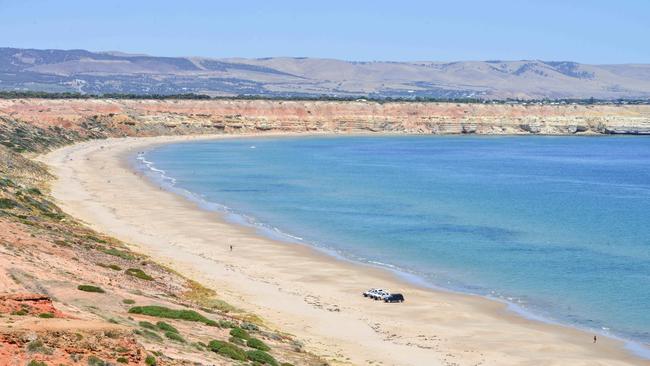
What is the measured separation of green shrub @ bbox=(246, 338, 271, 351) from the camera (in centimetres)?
2964

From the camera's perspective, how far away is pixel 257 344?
29.9m

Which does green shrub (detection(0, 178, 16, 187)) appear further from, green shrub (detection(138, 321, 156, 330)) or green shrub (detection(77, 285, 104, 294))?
green shrub (detection(138, 321, 156, 330))

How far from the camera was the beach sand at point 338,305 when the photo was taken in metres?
34.8

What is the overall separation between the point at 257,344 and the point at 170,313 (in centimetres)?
351

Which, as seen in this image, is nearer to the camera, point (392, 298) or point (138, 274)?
point (138, 274)

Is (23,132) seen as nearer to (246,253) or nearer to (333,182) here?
(333,182)

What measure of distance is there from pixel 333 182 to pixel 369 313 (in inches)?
2421

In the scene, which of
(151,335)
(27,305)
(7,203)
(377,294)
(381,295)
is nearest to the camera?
(27,305)

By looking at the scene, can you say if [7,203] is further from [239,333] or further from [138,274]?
[239,333]

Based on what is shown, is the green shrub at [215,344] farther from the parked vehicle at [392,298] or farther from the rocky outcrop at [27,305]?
the parked vehicle at [392,298]

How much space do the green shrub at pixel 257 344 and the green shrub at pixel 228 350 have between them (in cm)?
125

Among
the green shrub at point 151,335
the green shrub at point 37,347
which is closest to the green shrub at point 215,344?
the green shrub at point 151,335

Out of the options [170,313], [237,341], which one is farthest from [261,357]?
[170,313]

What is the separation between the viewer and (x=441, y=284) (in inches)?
1909
